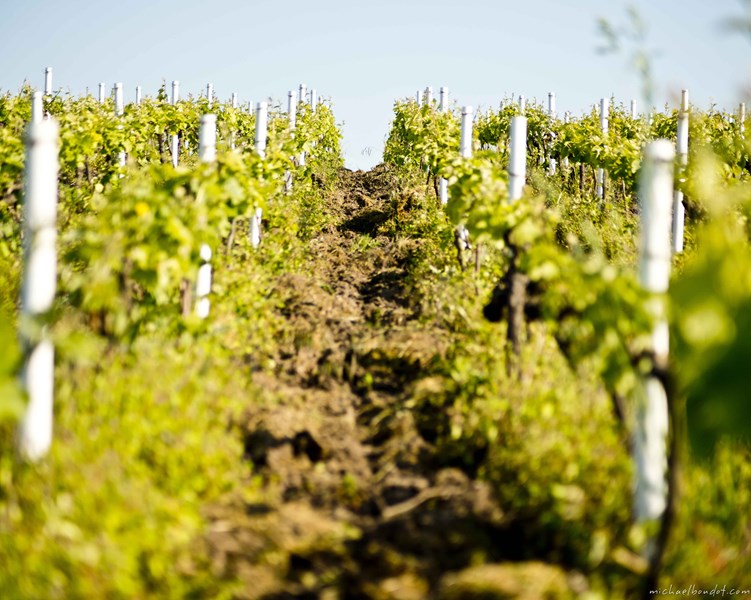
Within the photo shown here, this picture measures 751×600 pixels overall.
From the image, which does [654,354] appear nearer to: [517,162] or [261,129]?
[517,162]

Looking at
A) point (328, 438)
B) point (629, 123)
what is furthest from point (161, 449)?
point (629, 123)

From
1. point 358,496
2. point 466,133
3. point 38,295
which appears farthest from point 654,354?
point 466,133

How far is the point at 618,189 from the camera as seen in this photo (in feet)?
44.3

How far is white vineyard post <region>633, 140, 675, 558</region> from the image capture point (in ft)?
9.21

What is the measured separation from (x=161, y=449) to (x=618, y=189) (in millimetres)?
11683

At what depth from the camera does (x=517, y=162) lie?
5387 mm

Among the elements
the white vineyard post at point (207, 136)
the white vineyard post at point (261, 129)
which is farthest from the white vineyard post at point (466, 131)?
the white vineyard post at point (207, 136)

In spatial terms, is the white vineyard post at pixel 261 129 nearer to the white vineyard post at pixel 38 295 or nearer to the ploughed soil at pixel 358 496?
the ploughed soil at pixel 358 496

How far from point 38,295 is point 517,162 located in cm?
329

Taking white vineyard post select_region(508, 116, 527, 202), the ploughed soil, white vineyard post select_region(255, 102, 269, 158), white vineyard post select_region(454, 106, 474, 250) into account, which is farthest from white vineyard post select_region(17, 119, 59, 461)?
white vineyard post select_region(454, 106, 474, 250)

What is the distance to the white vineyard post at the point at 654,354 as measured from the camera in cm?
281

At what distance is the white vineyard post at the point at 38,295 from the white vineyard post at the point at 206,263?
1.73 metres

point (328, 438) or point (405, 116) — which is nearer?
point (328, 438)

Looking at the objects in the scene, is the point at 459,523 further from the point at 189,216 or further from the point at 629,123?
the point at 629,123
